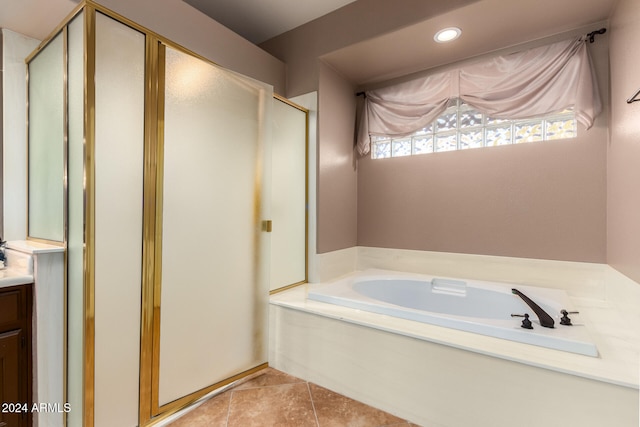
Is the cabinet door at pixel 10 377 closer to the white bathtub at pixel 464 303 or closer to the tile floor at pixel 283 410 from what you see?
the tile floor at pixel 283 410

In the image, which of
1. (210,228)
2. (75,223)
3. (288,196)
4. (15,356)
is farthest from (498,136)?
(15,356)

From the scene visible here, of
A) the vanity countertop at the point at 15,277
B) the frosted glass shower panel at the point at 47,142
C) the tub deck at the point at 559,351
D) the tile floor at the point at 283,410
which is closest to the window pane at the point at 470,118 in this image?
the tub deck at the point at 559,351

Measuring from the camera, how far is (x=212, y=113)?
1.66 metres

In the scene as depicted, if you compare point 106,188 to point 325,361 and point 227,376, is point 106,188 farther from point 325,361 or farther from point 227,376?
point 325,361

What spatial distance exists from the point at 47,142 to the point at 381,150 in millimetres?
2372

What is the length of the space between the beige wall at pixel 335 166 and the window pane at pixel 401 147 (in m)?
0.40

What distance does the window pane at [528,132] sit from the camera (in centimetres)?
210

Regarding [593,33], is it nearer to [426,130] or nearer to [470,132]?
[470,132]

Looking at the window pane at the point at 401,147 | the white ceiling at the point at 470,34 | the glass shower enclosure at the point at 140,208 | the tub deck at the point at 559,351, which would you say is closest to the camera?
the tub deck at the point at 559,351

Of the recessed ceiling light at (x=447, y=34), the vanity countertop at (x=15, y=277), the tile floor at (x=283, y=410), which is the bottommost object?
the tile floor at (x=283, y=410)

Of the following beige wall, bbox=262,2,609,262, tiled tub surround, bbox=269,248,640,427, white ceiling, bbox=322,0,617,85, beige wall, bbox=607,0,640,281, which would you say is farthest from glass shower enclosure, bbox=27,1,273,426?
beige wall, bbox=607,0,640,281

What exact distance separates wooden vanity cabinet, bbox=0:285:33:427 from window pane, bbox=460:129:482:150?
284 cm

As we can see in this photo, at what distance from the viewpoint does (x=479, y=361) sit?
1308 millimetres

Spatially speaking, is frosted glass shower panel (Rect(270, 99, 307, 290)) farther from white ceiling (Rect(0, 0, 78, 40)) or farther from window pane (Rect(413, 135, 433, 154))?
white ceiling (Rect(0, 0, 78, 40))
